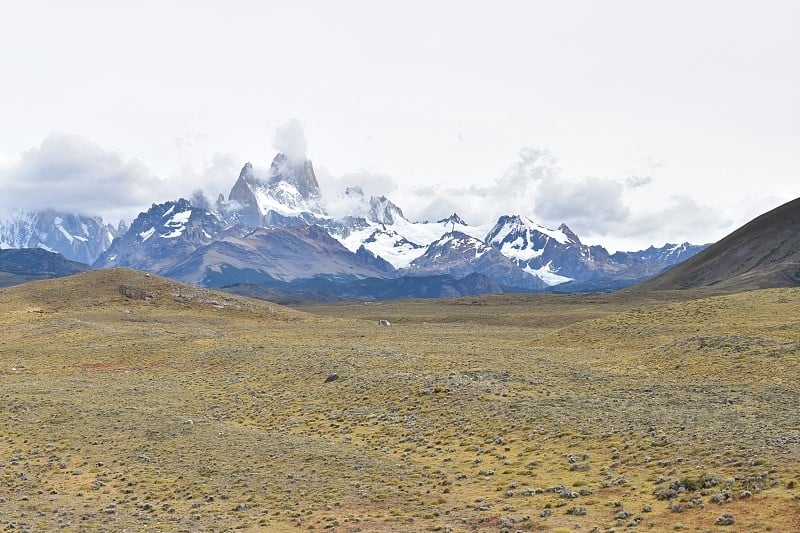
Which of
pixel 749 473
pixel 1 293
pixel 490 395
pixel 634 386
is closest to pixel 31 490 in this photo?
pixel 490 395

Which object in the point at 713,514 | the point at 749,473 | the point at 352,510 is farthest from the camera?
the point at 352,510

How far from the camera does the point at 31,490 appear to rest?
29.8 metres

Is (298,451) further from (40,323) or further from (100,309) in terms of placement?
(100,309)

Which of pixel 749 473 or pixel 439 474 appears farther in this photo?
pixel 439 474

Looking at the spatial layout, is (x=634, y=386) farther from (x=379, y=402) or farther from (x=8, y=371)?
(x=8, y=371)

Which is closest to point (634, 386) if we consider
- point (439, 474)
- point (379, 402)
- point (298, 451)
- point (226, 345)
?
point (379, 402)

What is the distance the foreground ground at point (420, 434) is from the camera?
23656 millimetres

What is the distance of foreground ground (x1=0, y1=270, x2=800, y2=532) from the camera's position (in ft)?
77.6

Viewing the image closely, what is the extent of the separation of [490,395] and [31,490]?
2658cm

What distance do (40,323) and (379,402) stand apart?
8309 cm

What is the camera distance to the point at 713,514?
67.1 feet

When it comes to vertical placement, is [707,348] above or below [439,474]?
above

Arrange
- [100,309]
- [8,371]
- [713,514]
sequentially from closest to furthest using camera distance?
[713,514] < [8,371] < [100,309]

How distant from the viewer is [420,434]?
118 ft
